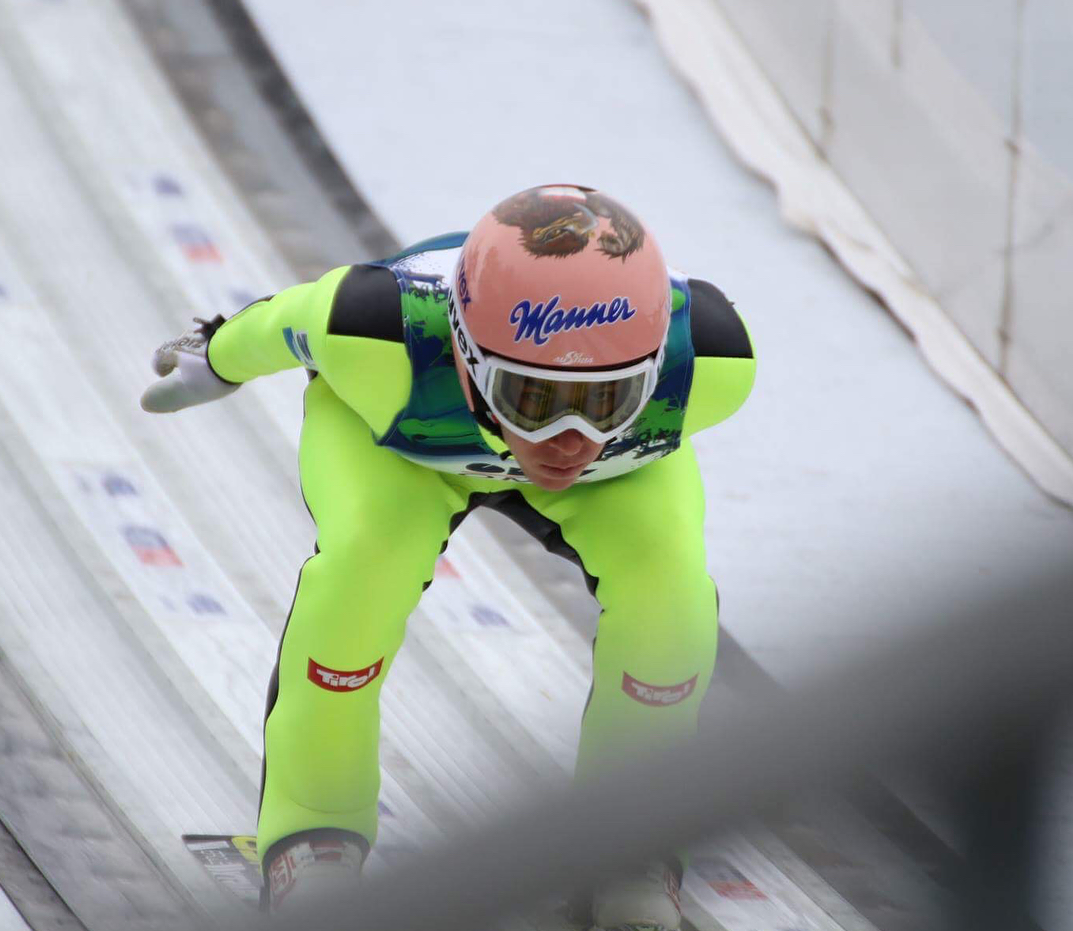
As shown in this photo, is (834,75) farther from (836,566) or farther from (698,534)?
(698,534)

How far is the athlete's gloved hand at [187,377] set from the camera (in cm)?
221

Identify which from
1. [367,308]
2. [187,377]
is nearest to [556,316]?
[367,308]

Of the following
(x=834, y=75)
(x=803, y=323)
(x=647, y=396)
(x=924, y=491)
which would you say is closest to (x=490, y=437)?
(x=647, y=396)

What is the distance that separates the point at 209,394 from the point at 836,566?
1.65m

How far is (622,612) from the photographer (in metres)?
2.03

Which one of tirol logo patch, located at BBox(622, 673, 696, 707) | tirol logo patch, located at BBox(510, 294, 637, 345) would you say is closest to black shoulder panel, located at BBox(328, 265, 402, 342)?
tirol logo patch, located at BBox(510, 294, 637, 345)

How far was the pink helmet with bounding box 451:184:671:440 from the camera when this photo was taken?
174 centimetres

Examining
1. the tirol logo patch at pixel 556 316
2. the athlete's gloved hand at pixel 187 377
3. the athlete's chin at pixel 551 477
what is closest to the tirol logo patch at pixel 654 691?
the athlete's chin at pixel 551 477

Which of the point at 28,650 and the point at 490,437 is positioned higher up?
the point at 490,437

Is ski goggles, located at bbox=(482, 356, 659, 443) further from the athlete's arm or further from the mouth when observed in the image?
the athlete's arm

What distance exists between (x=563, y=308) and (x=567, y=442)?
0.17m

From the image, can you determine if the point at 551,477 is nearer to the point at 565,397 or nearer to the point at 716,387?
the point at 565,397

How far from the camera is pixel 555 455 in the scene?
72.3 inches

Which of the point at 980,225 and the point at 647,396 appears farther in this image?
the point at 980,225
